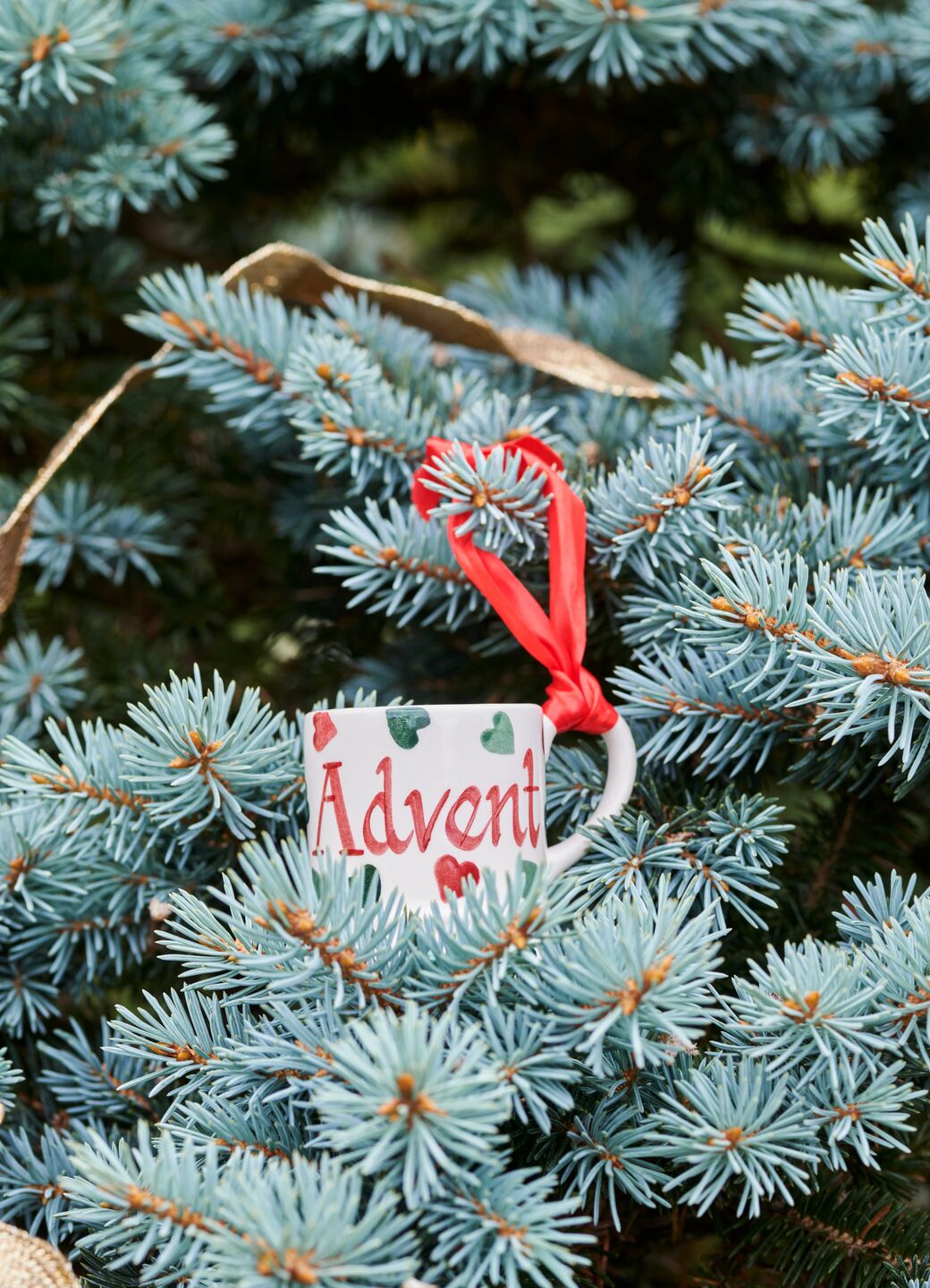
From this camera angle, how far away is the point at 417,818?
0.36 meters

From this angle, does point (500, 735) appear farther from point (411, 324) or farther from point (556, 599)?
point (411, 324)

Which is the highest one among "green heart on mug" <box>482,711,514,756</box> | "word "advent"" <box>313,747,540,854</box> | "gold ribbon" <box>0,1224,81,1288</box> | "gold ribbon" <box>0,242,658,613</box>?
"gold ribbon" <box>0,242,658,613</box>

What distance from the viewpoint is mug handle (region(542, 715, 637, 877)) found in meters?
0.39

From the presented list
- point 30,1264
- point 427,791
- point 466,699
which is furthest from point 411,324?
point 30,1264

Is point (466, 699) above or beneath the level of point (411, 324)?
beneath

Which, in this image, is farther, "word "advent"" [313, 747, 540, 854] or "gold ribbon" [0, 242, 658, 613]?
"gold ribbon" [0, 242, 658, 613]

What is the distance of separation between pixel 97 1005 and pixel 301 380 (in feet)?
0.90

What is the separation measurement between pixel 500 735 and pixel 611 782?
58 millimetres

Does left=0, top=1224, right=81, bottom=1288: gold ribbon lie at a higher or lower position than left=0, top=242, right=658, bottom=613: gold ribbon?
lower

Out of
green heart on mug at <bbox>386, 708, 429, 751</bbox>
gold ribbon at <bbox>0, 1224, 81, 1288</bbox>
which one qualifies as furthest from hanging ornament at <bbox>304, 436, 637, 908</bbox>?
gold ribbon at <bbox>0, 1224, 81, 1288</bbox>

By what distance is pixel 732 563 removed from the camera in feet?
1.23

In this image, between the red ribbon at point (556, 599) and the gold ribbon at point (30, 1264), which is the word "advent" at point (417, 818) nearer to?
the red ribbon at point (556, 599)

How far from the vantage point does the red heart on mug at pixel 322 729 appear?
37 cm

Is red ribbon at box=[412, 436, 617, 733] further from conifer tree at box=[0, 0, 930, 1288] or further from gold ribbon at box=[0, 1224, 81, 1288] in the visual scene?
gold ribbon at box=[0, 1224, 81, 1288]
